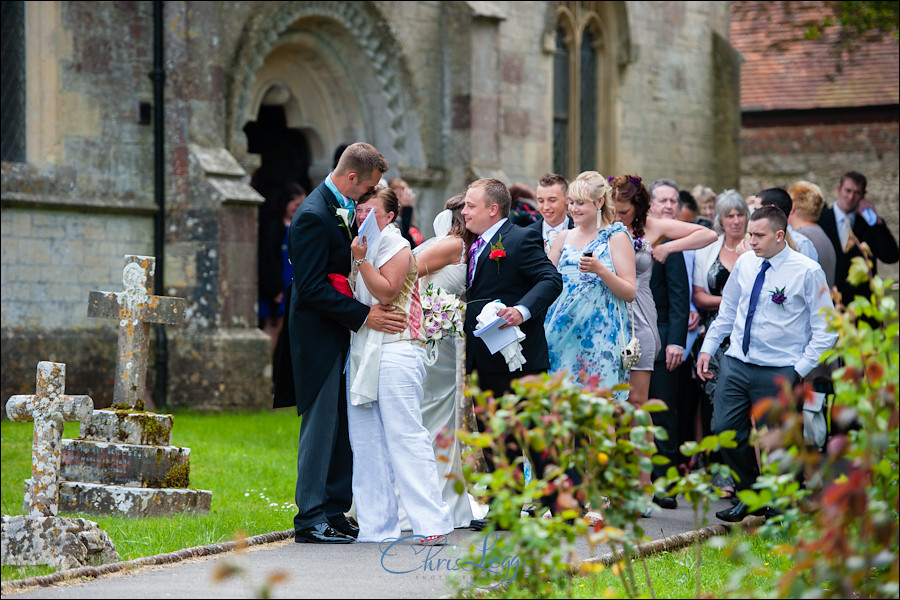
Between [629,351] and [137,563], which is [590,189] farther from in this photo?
[137,563]

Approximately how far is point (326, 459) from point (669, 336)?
309 centimetres

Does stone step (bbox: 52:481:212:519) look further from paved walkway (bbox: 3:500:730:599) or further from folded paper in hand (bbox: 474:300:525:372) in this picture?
folded paper in hand (bbox: 474:300:525:372)

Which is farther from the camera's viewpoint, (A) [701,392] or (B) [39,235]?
(B) [39,235]

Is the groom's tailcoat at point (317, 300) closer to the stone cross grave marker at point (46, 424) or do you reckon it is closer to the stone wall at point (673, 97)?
the stone cross grave marker at point (46, 424)

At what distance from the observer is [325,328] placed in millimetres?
6809

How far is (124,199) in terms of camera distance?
13422 mm

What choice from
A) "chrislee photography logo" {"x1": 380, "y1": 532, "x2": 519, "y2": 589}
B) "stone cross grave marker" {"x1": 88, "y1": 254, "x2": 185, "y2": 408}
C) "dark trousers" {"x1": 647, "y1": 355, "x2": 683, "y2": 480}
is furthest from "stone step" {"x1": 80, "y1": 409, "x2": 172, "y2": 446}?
"dark trousers" {"x1": 647, "y1": 355, "x2": 683, "y2": 480}

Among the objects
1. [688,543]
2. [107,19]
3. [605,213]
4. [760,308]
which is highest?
[107,19]

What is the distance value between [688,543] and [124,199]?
27.8 ft

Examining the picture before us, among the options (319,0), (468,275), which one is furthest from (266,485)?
(319,0)

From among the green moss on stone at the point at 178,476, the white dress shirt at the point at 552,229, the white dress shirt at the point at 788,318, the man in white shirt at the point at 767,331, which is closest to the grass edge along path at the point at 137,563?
the green moss on stone at the point at 178,476

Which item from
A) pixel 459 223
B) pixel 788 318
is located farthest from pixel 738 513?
pixel 459 223

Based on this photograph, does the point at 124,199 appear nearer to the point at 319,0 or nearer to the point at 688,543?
the point at 319,0

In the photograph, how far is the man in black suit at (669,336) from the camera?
859cm
